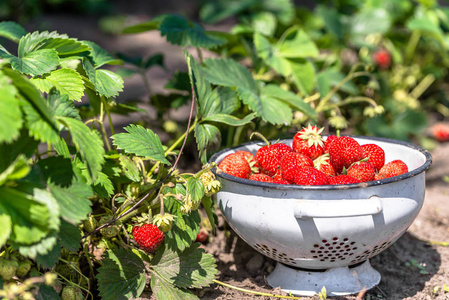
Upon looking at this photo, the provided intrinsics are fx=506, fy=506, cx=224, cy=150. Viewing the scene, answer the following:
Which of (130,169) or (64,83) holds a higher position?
(64,83)

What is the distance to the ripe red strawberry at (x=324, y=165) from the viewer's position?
1.44 meters

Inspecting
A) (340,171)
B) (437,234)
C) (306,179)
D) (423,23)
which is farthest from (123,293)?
(423,23)

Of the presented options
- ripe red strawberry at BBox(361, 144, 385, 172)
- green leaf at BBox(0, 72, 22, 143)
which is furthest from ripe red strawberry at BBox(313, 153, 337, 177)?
green leaf at BBox(0, 72, 22, 143)

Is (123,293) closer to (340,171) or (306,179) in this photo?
(306,179)

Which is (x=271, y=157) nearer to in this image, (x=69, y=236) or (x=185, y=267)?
(x=185, y=267)

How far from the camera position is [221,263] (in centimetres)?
170

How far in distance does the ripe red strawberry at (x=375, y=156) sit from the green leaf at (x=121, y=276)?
713mm

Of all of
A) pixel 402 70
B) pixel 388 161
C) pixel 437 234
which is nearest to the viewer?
pixel 388 161

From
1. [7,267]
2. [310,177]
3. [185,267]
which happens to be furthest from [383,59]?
[7,267]

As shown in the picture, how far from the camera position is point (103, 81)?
56.7 inches

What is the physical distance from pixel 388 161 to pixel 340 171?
23 cm

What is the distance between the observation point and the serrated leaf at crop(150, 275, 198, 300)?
4.35ft

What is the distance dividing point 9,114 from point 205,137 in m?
0.66

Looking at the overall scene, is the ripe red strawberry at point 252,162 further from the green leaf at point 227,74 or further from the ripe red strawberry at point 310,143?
the green leaf at point 227,74
